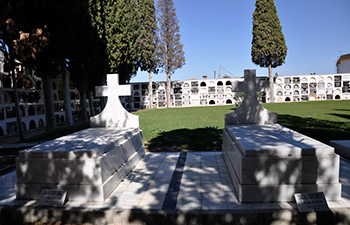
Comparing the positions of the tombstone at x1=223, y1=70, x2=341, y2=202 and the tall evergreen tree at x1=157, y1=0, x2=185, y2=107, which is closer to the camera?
the tombstone at x1=223, y1=70, x2=341, y2=202

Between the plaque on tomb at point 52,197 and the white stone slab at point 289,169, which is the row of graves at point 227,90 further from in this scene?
the white stone slab at point 289,169

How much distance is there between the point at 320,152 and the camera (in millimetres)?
2949

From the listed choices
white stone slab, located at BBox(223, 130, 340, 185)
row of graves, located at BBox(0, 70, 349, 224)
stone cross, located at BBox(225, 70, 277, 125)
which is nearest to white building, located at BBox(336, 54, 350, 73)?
stone cross, located at BBox(225, 70, 277, 125)

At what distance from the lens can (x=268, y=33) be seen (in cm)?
2825

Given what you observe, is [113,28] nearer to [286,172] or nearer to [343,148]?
[343,148]

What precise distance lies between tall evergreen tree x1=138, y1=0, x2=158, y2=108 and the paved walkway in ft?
76.8

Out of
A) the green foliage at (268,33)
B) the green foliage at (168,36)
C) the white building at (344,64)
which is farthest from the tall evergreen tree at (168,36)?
the white building at (344,64)

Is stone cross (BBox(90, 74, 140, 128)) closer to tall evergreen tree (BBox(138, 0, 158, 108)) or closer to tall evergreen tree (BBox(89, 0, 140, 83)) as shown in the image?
tall evergreen tree (BBox(89, 0, 140, 83))

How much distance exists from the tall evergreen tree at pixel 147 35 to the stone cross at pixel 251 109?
2277 cm

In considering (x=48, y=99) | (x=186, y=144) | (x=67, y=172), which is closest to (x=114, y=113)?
(x=186, y=144)

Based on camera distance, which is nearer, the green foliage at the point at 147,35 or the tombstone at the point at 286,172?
the tombstone at the point at 286,172

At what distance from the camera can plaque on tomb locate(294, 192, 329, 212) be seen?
8.96 ft

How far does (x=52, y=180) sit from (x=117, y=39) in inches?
554

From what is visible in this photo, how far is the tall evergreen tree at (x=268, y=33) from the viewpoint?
28.2 meters
